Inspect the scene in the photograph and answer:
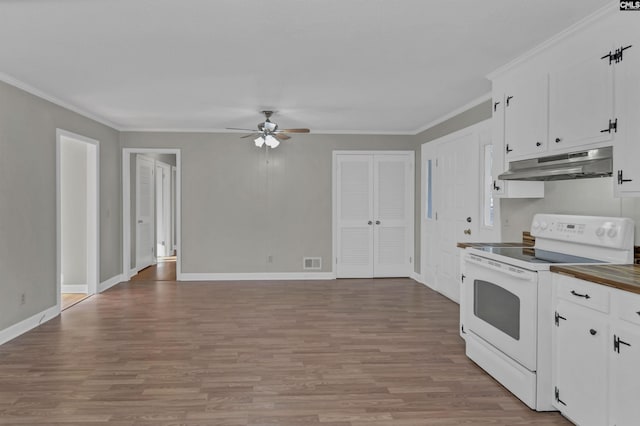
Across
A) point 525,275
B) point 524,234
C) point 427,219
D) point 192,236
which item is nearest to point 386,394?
Answer: point 525,275

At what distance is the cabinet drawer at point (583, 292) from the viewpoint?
216cm

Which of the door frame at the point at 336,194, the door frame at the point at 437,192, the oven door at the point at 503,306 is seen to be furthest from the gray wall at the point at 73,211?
the oven door at the point at 503,306

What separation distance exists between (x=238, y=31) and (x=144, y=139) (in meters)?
4.61

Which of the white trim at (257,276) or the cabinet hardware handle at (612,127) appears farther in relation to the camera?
the white trim at (257,276)

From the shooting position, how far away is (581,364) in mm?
2314

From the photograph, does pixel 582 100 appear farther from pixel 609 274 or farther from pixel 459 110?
pixel 459 110

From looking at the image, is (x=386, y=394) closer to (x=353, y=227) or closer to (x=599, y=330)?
(x=599, y=330)

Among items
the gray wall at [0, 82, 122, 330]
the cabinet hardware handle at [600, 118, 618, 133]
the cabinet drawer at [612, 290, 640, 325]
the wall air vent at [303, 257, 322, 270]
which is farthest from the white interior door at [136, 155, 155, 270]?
the cabinet drawer at [612, 290, 640, 325]

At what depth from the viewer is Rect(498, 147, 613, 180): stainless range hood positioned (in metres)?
2.56

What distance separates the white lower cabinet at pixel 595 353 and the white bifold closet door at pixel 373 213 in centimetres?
465

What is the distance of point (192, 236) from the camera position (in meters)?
6.96

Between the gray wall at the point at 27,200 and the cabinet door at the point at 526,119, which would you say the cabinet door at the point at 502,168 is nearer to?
the cabinet door at the point at 526,119

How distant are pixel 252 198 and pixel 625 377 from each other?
572 centimetres

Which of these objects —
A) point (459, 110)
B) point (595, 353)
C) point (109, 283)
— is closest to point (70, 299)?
point (109, 283)
